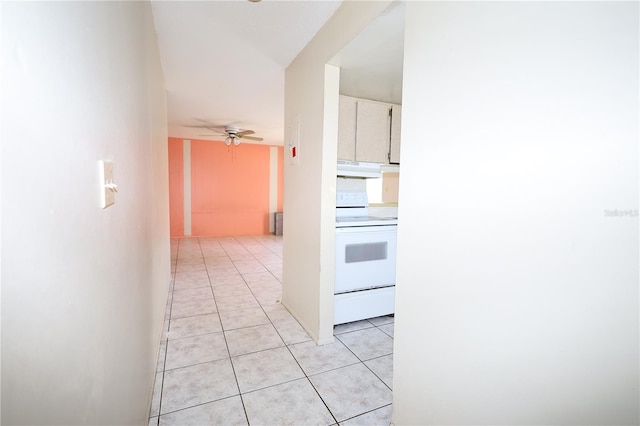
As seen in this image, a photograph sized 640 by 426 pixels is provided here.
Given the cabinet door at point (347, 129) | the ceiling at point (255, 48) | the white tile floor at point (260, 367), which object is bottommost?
the white tile floor at point (260, 367)

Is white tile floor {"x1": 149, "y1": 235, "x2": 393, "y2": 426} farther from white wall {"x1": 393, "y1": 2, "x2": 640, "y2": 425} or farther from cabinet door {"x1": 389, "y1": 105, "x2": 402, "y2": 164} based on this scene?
cabinet door {"x1": 389, "y1": 105, "x2": 402, "y2": 164}

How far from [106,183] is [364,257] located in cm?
198

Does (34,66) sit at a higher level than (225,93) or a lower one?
lower

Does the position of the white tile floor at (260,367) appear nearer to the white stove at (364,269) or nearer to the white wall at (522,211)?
the white stove at (364,269)

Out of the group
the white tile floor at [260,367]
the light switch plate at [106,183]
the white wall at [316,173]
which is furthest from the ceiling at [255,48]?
the white tile floor at [260,367]

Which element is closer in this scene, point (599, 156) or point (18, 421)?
point (18, 421)

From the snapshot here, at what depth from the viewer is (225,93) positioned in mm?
3496

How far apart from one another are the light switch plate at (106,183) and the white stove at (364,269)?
166 cm

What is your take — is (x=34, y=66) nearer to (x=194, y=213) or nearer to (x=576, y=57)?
(x=576, y=57)

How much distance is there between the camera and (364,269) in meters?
2.46

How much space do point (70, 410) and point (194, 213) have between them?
6761mm

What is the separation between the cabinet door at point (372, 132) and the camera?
2602 mm

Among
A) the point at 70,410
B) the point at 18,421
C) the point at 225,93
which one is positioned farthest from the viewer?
the point at 225,93

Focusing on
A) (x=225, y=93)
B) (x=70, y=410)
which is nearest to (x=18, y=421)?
(x=70, y=410)
